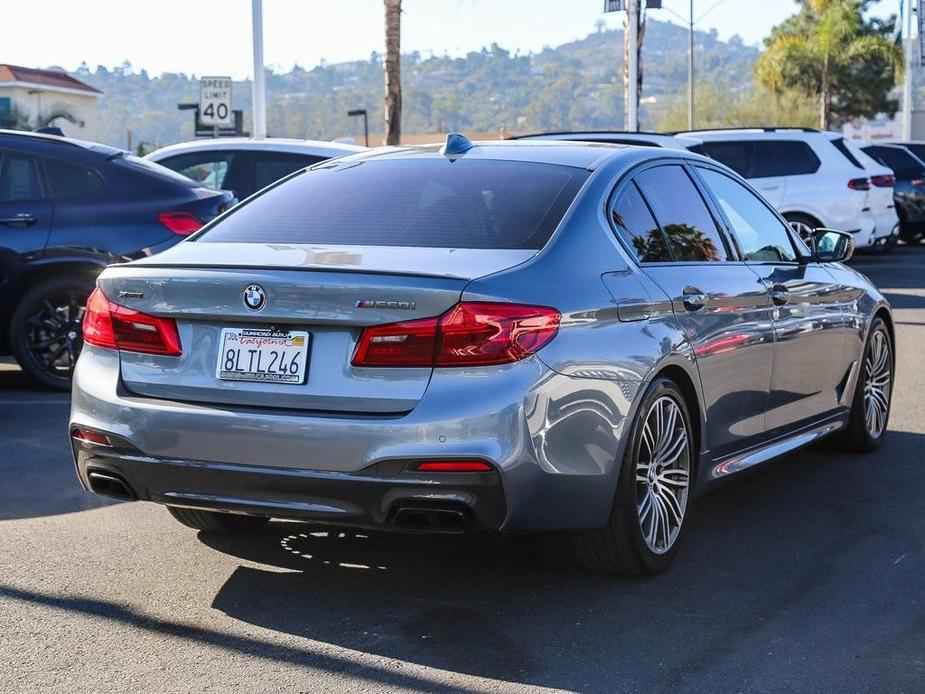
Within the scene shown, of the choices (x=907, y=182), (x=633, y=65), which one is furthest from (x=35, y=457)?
(x=633, y=65)

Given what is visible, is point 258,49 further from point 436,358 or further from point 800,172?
point 436,358

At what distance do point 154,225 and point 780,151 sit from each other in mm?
11552

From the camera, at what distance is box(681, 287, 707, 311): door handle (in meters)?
5.58

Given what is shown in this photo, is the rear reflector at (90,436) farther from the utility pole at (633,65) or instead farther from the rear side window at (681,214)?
the utility pole at (633,65)

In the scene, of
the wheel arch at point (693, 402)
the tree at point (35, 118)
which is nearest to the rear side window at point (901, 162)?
the wheel arch at point (693, 402)

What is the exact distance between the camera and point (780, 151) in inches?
763

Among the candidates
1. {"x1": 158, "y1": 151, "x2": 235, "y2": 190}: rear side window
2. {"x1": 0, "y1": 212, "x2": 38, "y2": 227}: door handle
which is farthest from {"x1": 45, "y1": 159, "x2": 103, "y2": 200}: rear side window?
{"x1": 158, "y1": 151, "x2": 235, "y2": 190}: rear side window

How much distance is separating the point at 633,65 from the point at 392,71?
8631 mm

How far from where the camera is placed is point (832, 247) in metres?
7.30

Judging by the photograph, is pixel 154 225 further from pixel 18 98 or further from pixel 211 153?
pixel 18 98

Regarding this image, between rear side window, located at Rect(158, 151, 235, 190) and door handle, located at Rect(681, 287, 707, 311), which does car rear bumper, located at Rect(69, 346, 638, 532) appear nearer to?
door handle, located at Rect(681, 287, 707, 311)

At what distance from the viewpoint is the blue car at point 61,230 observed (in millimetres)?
9555

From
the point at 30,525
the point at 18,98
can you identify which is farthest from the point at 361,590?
the point at 18,98

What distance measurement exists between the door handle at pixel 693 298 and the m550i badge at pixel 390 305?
1.41 meters
